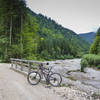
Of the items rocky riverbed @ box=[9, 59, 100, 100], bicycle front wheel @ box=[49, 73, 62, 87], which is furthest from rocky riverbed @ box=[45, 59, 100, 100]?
bicycle front wheel @ box=[49, 73, 62, 87]

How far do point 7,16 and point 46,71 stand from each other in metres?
14.1

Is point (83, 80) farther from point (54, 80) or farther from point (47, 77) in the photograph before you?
point (47, 77)

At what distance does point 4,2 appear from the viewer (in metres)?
14.6

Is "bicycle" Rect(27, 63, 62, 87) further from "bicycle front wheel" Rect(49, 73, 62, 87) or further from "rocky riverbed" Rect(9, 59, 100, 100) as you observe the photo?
"rocky riverbed" Rect(9, 59, 100, 100)

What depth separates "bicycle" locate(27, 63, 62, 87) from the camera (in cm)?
447

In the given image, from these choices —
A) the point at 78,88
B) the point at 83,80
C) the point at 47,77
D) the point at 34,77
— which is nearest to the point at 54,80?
the point at 47,77

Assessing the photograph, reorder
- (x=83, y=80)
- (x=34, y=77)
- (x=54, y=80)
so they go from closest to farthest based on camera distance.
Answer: (x=54, y=80)
(x=34, y=77)
(x=83, y=80)

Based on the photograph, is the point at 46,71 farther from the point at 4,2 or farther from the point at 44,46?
the point at 44,46

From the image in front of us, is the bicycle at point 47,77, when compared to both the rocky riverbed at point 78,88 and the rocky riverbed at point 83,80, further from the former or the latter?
the rocky riverbed at point 83,80

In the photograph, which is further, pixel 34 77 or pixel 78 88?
pixel 34 77

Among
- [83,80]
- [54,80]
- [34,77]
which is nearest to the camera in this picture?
[54,80]

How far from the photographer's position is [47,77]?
14.7 feet

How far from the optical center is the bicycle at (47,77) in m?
4.47

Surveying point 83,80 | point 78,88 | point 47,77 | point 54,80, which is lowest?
point 83,80
